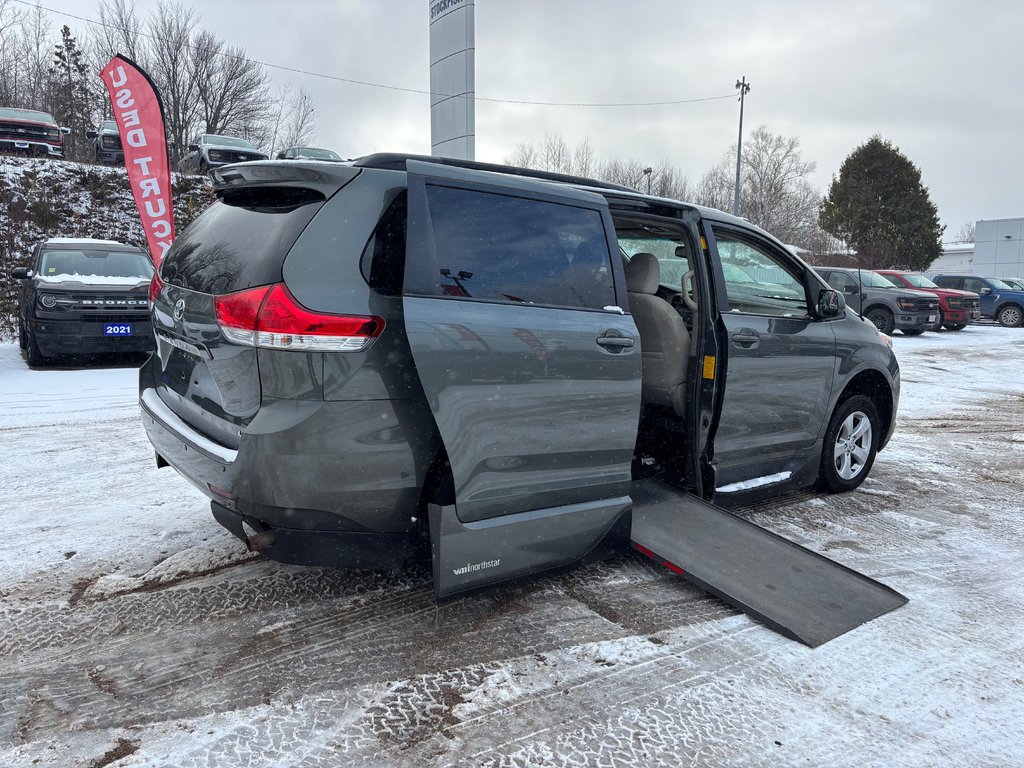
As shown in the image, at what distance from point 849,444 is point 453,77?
9686 millimetres

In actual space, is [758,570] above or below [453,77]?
below

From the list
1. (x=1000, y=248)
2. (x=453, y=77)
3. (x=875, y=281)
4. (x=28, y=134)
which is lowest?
(x=875, y=281)

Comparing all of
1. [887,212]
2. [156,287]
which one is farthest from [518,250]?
[887,212]

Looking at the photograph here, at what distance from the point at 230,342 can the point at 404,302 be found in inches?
25.6

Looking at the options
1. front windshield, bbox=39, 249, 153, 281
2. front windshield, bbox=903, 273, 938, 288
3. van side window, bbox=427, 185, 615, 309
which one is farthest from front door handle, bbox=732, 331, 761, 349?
front windshield, bbox=903, 273, 938, 288

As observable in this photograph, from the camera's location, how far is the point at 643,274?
4.15 m

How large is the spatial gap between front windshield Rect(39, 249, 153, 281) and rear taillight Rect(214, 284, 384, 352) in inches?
336

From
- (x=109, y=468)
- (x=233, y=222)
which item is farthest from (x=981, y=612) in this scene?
(x=109, y=468)

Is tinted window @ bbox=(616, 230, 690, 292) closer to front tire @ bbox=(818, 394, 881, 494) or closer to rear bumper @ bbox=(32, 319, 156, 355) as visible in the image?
front tire @ bbox=(818, 394, 881, 494)

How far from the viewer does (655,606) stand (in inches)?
125

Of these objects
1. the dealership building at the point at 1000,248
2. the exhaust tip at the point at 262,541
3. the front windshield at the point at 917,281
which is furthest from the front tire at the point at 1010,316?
the exhaust tip at the point at 262,541

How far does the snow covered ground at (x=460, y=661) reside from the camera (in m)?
2.20

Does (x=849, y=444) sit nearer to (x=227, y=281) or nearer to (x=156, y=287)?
(x=227, y=281)

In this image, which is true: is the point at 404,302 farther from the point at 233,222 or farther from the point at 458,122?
the point at 458,122
